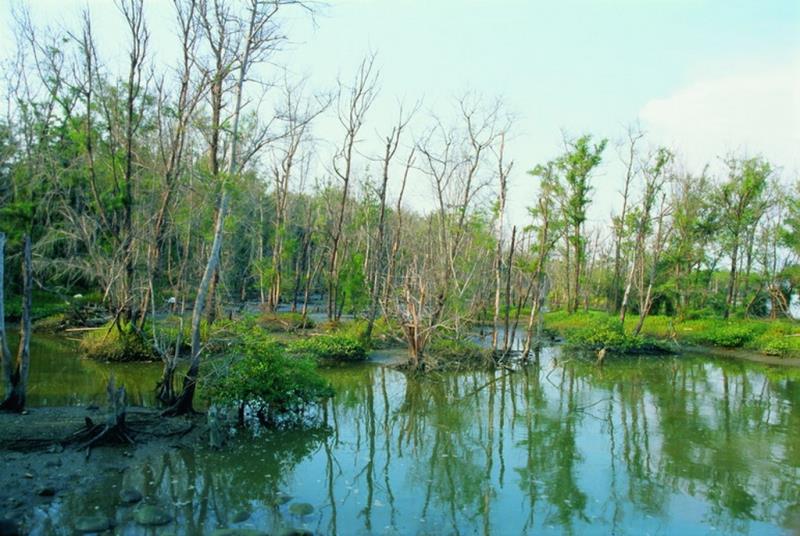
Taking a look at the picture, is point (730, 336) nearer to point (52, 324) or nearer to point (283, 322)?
point (283, 322)

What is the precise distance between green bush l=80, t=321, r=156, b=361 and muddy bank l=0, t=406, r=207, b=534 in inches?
273

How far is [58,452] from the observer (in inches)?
375

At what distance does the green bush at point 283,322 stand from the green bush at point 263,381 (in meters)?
14.2

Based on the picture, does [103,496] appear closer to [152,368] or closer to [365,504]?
[365,504]

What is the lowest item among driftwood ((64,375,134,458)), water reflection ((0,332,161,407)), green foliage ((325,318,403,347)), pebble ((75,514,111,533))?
pebble ((75,514,111,533))

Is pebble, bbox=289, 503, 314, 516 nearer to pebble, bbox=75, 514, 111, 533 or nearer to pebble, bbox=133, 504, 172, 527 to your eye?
pebble, bbox=133, 504, 172, 527

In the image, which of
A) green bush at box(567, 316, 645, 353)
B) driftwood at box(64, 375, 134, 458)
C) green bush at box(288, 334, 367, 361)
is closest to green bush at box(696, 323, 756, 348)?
green bush at box(567, 316, 645, 353)

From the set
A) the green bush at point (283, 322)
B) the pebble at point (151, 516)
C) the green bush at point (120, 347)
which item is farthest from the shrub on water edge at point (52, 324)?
the pebble at point (151, 516)

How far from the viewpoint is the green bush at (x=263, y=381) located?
11.4 metres

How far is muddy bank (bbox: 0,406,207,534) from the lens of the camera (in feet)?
26.2

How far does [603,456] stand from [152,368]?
1284 centimetres

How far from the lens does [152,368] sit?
17.9m

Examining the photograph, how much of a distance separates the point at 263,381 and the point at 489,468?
4.40m

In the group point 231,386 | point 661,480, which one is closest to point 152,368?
point 231,386
